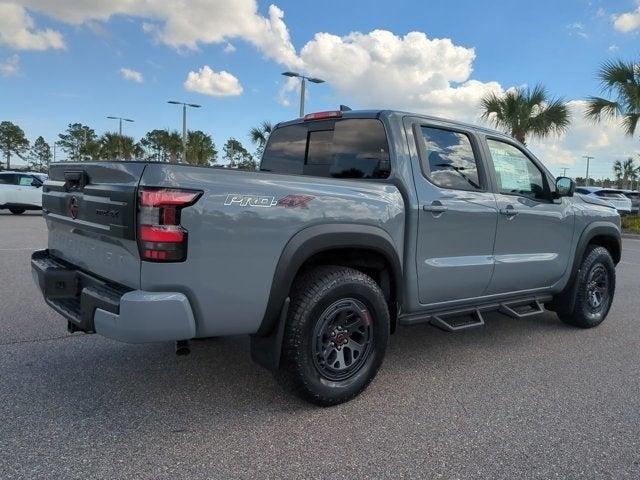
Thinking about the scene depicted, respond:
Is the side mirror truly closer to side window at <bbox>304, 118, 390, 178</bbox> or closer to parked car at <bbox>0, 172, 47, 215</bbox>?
side window at <bbox>304, 118, 390, 178</bbox>

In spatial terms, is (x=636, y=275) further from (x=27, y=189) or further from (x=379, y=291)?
(x=27, y=189)

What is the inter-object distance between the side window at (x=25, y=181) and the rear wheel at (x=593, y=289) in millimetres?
18025

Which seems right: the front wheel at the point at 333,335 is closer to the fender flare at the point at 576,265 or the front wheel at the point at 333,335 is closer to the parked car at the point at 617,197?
the fender flare at the point at 576,265

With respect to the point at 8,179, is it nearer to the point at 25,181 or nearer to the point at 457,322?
the point at 25,181

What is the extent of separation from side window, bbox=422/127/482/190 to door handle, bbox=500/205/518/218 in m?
0.29

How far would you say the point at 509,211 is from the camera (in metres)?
4.26

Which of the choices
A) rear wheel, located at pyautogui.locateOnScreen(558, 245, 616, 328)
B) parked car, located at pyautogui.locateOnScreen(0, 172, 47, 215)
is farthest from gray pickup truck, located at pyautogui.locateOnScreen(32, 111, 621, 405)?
parked car, located at pyautogui.locateOnScreen(0, 172, 47, 215)

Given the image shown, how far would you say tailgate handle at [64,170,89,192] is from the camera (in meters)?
3.13

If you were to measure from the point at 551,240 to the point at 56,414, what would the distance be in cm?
415

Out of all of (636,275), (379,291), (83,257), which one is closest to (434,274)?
(379,291)

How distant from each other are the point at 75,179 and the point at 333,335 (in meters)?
1.88

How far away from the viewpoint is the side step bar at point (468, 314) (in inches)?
148

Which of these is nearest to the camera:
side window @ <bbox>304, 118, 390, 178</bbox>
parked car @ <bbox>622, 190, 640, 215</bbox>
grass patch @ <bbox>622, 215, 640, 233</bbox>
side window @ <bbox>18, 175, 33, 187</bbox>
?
side window @ <bbox>304, 118, 390, 178</bbox>

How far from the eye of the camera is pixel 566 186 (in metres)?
4.84
